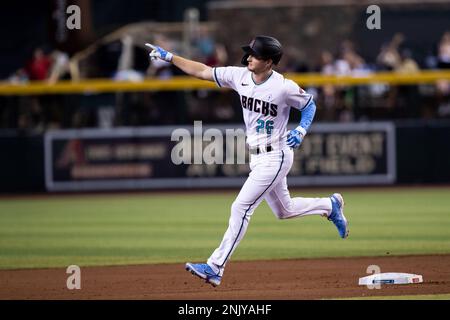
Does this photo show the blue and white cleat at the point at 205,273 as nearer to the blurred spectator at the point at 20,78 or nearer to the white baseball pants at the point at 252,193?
the white baseball pants at the point at 252,193

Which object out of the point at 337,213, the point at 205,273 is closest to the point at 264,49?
the point at 205,273

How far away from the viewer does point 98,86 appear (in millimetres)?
20656

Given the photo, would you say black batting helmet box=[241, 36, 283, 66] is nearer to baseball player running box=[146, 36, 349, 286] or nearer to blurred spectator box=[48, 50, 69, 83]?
baseball player running box=[146, 36, 349, 286]

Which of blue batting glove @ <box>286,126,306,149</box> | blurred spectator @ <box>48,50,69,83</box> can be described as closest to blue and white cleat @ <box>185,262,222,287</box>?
blue batting glove @ <box>286,126,306,149</box>

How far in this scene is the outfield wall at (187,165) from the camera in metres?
20.2

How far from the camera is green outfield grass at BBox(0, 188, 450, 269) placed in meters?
12.1

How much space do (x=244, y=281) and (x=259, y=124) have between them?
5.20ft

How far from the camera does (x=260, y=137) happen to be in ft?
29.9

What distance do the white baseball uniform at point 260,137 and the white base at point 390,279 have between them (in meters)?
1.16

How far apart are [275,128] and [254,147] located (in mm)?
251

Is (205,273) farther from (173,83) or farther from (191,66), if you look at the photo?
(173,83)

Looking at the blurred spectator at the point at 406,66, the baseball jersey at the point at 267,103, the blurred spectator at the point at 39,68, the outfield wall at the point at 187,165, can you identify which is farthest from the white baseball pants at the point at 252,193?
the blurred spectator at the point at 39,68
